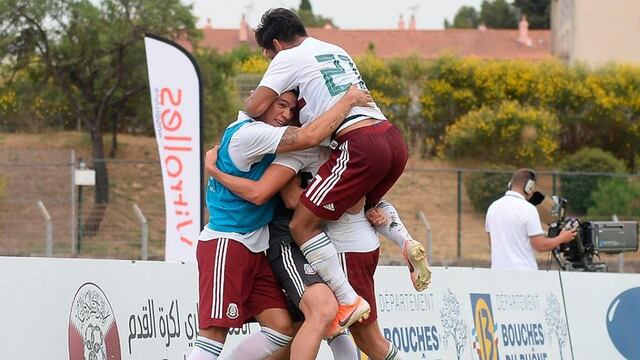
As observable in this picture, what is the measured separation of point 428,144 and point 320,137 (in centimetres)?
4550

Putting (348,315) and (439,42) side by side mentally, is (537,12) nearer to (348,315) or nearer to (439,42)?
(439,42)

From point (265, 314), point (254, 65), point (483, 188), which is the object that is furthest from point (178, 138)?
point (254, 65)

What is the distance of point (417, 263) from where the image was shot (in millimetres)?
7141

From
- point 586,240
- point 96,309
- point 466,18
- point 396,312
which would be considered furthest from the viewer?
point 466,18

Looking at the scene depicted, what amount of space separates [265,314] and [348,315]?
1.45 ft

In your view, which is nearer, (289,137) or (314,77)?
(289,137)

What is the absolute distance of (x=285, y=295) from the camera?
6.94 meters

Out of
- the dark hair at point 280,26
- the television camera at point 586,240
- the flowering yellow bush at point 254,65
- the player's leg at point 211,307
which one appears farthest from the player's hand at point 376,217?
the flowering yellow bush at point 254,65

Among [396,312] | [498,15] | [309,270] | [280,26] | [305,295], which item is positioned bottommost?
[396,312]

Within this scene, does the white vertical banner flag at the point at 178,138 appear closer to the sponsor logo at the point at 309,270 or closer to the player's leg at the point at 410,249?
the player's leg at the point at 410,249

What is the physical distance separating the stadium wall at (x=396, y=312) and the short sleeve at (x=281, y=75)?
4.63 feet

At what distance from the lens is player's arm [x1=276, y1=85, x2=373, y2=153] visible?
261 inches

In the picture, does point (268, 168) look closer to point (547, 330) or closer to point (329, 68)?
point (329, 68)

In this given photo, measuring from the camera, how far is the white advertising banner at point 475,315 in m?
9.46
